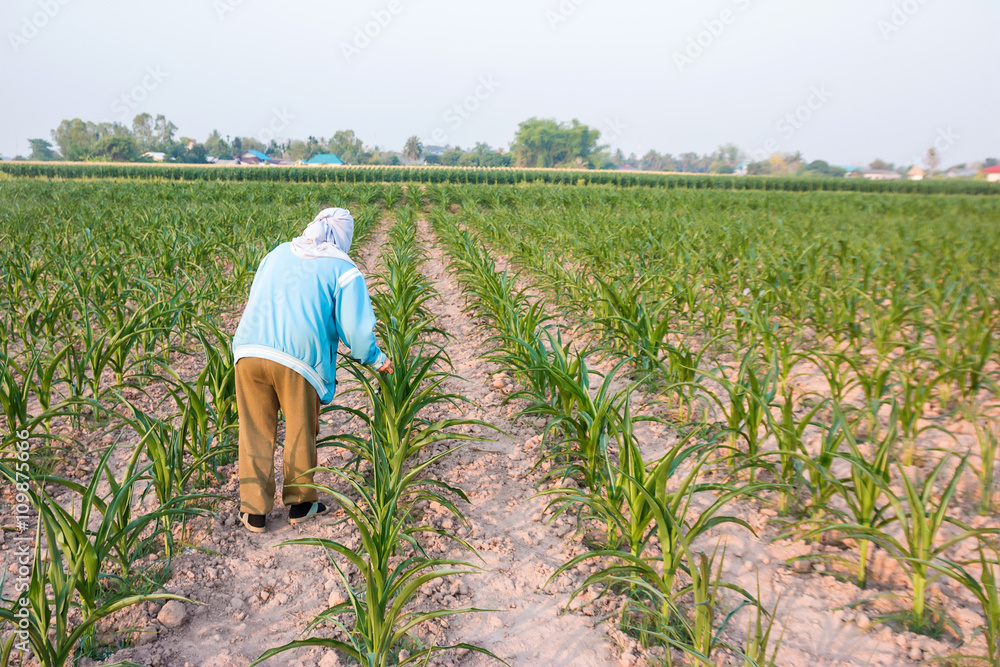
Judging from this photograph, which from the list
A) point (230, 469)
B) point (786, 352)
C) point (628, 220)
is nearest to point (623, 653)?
point (230, 469)

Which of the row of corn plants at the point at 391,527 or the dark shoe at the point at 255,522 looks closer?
the row of corn plants at the point at 391,527

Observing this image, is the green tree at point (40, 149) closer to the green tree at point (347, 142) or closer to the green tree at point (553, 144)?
the green tree at point (347, 142)

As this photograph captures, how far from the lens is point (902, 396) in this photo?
11.4 ft

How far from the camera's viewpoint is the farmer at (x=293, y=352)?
7.55 feet

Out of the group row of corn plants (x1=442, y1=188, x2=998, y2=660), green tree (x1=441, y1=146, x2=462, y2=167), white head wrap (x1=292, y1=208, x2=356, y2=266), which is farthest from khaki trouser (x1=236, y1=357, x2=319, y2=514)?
green tree (x1=441, y1=146, x2=462, y2=167)

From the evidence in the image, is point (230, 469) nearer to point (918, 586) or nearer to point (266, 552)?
point (266, 552)

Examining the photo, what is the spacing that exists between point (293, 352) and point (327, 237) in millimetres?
581

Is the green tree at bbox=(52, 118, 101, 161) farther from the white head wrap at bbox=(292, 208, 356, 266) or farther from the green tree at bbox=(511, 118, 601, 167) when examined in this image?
the white head wrap at bbox=(292, 208, 356, 266)

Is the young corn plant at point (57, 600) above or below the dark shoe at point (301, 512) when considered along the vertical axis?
above

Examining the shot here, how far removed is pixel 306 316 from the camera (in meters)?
2.32

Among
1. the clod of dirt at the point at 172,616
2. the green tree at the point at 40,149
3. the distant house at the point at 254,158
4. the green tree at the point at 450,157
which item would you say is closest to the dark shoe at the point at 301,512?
the clod of dirt at the point at 172,616

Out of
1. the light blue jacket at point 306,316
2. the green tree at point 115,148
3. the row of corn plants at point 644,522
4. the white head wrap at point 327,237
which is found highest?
the green tree at point 115,148

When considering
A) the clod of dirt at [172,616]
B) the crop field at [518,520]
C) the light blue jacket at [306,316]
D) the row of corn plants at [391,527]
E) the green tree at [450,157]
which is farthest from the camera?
the green tree at [450,157]

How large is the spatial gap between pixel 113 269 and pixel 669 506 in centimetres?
537
